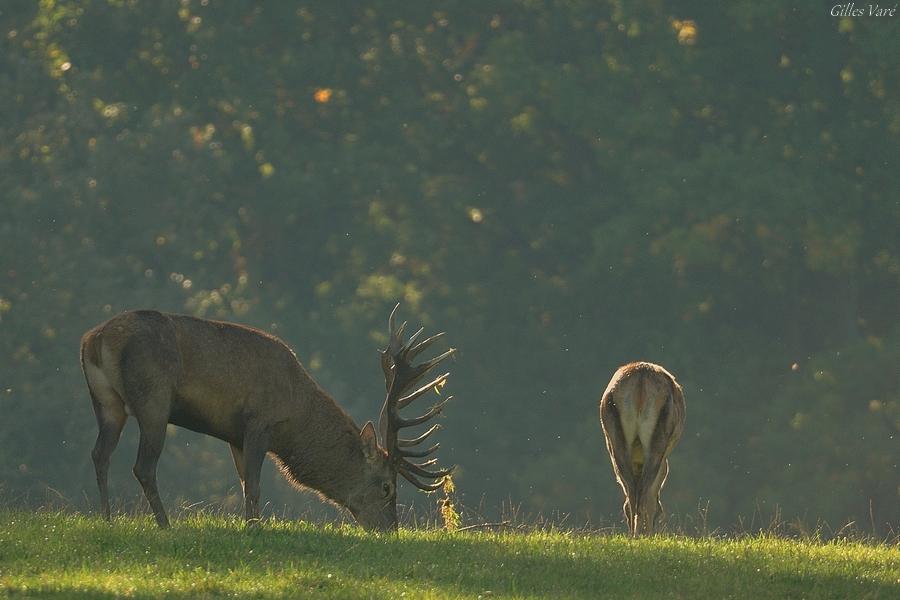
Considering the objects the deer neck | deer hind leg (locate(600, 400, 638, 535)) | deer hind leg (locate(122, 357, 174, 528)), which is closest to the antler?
the deer neck

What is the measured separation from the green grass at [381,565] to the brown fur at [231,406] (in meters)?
0.69

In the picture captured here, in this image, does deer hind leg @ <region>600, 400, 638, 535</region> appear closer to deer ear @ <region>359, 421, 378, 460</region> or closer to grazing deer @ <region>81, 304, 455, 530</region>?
grazing deer @ <region>81, 304, 455, 530</region>

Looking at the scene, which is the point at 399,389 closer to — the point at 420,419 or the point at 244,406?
the point at 420,419

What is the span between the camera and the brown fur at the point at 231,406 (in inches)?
465

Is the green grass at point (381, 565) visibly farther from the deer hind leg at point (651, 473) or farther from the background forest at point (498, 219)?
the background forest at point (498, 219)

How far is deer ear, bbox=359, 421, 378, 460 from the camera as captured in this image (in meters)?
13.6

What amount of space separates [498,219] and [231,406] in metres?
19.3

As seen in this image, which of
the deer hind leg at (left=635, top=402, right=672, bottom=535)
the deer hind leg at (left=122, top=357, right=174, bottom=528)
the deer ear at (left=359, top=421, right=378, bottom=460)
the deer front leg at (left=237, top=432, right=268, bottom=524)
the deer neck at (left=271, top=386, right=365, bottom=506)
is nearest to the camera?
the deer hind leg at (left=122, top=357, right=174, bottom=528)

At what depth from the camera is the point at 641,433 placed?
13.9m
